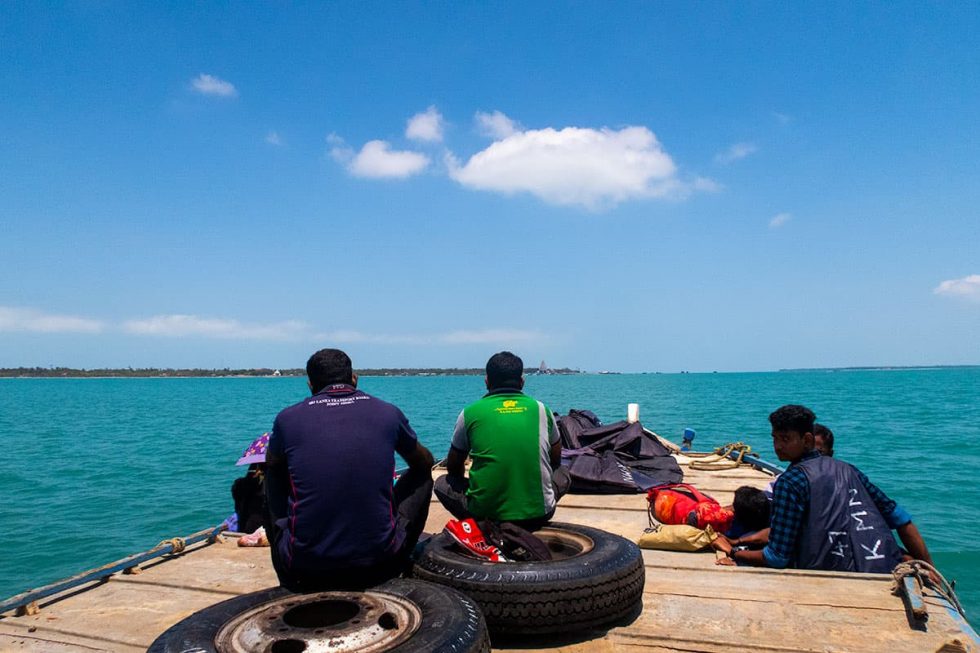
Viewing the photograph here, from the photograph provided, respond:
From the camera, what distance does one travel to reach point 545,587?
11.8 ft

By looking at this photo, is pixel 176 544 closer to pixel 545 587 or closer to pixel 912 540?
pixel 545 587

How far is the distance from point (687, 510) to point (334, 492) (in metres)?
4.44

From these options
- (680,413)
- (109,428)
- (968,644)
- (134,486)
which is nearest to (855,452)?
(680,413)

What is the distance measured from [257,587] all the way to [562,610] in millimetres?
2803

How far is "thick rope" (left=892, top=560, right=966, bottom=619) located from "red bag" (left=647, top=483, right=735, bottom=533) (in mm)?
1669

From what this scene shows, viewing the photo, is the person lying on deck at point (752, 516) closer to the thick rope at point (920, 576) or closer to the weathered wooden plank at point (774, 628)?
the thick rope at point (920, 576)

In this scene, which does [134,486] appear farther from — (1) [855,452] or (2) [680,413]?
(2) [680,413]

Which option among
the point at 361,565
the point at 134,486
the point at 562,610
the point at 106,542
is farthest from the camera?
the point at 134,486

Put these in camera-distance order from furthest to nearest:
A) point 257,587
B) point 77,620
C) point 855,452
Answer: point 855,452
point 257,587
point 77,620

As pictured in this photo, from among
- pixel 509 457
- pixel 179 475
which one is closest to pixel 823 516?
pixel 509 457

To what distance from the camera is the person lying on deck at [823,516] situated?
15.0 ft

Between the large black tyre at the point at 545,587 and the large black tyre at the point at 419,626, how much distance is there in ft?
1.70

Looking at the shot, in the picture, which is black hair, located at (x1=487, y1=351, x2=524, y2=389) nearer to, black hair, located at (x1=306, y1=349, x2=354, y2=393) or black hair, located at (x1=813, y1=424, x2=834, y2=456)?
black hair, located at (x1=306, y1=349, x2=354, y2=393)

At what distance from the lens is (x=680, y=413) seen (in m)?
49.4
